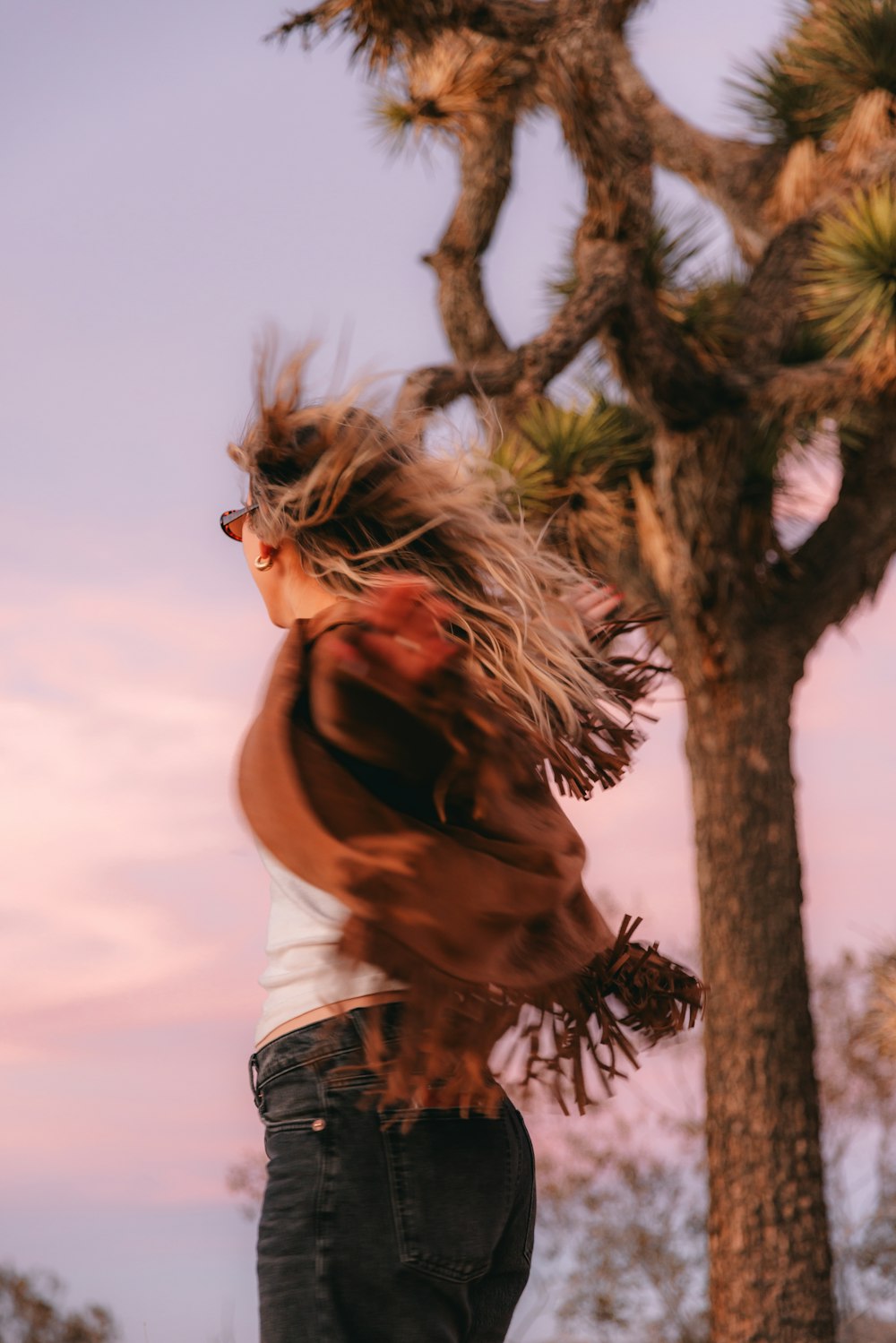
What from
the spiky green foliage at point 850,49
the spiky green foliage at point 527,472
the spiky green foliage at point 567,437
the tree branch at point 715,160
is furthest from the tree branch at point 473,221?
the spiky green foliage at point 527,472

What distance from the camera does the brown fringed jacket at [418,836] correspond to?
5.35 feet

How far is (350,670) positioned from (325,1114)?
1.73ft

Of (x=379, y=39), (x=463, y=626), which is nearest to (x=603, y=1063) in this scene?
(x=463, y=626)

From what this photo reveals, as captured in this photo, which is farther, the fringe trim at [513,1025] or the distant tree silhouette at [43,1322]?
the distant tree silhouette at [43,1322]

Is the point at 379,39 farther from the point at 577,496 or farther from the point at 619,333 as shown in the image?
the point at 577,496

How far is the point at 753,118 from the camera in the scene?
9.71 m

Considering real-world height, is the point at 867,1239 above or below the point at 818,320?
below

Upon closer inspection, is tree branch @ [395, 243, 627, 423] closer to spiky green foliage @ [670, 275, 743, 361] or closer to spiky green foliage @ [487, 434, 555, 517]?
spiky green foliage @ [487, 434, 555, 517]

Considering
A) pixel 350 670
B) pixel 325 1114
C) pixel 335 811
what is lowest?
pixel 325 1114

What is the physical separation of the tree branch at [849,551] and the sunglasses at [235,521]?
6.02 metres

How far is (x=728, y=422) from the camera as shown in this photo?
25.2 feet

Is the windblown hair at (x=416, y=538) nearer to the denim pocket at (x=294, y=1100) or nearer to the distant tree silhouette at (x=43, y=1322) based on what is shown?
the denim pocket at (x=294, y=1100)

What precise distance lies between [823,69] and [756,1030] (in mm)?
5737

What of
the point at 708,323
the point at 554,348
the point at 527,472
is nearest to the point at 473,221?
the point at 708,323
